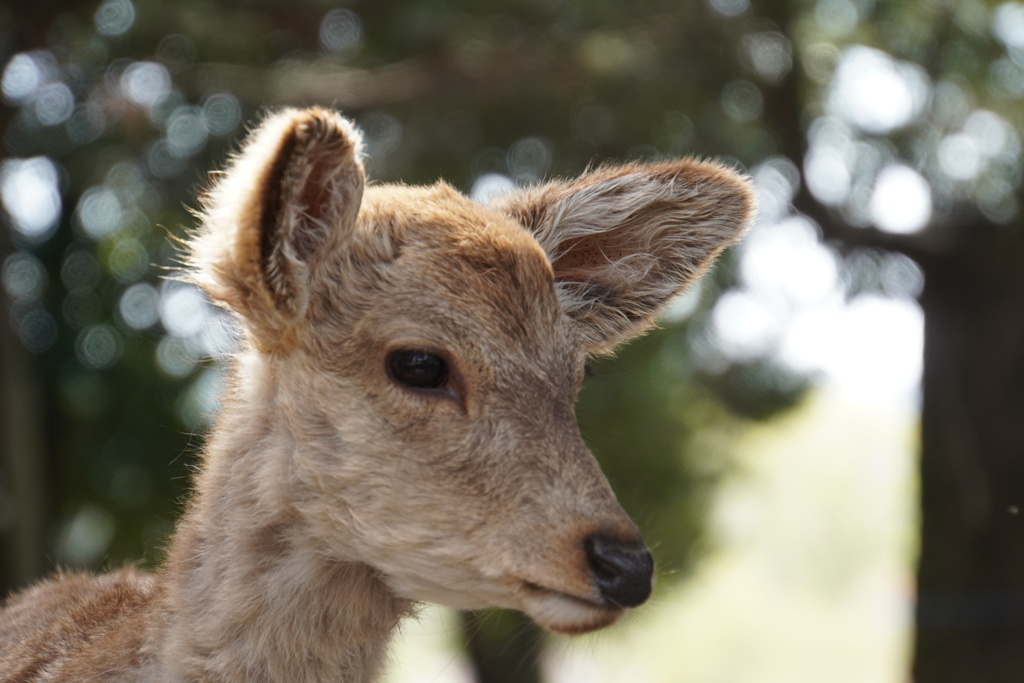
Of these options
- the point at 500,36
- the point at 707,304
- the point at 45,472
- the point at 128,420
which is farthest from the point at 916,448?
the point at 45,472

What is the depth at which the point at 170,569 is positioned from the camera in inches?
113

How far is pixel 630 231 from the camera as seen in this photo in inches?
136

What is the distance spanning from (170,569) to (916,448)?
604 cm

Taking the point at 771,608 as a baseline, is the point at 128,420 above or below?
above

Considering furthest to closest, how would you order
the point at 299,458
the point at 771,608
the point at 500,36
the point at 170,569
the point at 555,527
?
the point at 771,608, the point at 500,36, the point at 170,569, the point at 299,458, the point at 555,527

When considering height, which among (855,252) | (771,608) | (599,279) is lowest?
(771,608)

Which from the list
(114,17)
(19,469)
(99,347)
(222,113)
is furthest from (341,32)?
(19,469)

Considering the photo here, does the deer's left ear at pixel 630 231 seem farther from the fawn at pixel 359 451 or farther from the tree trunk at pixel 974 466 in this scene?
the tree trunk at pixel 974 466

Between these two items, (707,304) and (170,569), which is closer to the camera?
(170,569)

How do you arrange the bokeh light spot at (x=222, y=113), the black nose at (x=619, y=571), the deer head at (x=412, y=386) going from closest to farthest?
1. the black nose at (x=619, y=571)
2. the deer head at (x=412, y=386)
3. the bokeh light spot at (x=222, y=113)

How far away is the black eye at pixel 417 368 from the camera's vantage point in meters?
2.54

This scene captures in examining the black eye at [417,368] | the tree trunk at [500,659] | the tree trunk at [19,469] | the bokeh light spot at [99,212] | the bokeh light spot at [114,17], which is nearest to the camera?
the black eye at [417,368]

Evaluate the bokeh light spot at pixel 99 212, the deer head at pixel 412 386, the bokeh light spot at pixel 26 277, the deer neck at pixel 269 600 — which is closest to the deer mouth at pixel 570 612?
the deer head at pixel 412 386

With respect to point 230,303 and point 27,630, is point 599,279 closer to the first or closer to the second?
point 230,303
